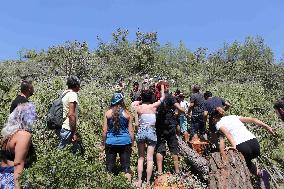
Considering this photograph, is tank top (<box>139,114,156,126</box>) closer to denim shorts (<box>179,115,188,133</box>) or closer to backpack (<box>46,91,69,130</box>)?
backpack (<box>46,91,69,130</box>)

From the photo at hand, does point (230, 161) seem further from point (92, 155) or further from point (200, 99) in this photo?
point (200, 99)

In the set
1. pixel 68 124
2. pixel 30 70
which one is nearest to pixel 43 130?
pixel 68 124

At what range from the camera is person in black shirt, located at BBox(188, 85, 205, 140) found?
10.6 meters

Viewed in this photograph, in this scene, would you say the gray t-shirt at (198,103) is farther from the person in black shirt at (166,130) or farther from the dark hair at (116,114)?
the dark hair at (116,114)

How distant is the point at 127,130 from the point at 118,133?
171mm

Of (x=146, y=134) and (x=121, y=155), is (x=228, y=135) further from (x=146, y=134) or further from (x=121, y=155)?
(x=121, y=155)

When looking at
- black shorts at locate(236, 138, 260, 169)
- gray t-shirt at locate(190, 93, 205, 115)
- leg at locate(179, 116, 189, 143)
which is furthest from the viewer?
leg at locate(179, 116, 189, 143)

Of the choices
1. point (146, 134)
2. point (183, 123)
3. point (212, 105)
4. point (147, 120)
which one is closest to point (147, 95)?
point (147, 120)

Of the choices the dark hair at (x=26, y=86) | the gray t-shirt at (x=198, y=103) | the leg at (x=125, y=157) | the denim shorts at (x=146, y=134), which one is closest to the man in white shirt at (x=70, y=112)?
the leg at (x=125, y=157)

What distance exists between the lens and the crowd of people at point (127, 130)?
4.11m

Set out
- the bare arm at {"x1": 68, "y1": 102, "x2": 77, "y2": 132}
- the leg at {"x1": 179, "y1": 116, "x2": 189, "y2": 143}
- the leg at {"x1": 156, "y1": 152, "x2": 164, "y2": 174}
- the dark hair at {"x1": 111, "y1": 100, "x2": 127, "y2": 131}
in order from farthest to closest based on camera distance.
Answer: the leg at {"x1": 179, "y1": 116, "x2": 189, "y2": 143}, the leg at {"x1": 156, "y1": 152, "x2": 164, "y2": 174}, the dark hair at {"x1": 111, "y1": 100, "x2": 127, "y2": 131}, the bare arm at {"x1": 68, "y1": 102, "x2": 77, "y2": 132}

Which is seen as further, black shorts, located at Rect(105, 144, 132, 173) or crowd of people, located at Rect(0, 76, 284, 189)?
black shorts, located at Rect(105, 144, 132, 173)

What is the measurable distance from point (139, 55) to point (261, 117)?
1798 centimetres

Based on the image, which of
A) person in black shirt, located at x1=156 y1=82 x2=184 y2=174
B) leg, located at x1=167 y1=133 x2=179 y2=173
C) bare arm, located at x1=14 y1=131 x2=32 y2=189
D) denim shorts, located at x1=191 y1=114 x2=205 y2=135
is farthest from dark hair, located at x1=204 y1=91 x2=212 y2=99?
bare arm, located at x1=14 y1=131 x2=32 y2=189
